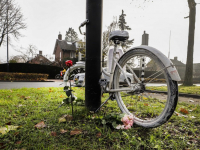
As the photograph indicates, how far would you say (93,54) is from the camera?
2.17 meters

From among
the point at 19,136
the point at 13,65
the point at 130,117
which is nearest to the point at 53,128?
the point at 19,136

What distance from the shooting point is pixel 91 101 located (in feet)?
7.06

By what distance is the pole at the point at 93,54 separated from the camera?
2156 mm

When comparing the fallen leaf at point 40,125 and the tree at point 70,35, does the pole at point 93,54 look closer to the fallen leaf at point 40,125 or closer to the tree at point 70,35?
the fallen leaf at point 40,125

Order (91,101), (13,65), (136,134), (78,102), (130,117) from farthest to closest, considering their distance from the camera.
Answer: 1. (13,65)
2. (78,102)
3. (91,101)
4. (130,117)
5. (136,134)

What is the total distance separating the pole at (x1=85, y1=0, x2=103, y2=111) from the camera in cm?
216

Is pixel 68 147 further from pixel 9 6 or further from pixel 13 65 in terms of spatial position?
pixel 9 6

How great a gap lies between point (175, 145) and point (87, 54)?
66.0 inches

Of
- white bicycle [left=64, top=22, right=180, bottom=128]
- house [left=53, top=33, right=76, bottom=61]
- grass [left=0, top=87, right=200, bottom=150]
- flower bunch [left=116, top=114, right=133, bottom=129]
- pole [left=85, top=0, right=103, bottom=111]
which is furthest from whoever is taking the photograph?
house [left=53, top=33, right=76, bottom=61]

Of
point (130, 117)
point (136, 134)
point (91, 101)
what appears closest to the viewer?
point (136, 134)

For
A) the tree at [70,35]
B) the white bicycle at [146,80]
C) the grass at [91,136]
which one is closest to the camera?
the grass at [91,136]

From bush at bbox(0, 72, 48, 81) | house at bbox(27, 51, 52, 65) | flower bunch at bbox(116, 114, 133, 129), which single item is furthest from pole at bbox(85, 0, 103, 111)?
house at bbox(27, 51, 52, 65)

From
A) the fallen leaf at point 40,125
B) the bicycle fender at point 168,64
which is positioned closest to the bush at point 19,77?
the fallen leaf at point 40,125

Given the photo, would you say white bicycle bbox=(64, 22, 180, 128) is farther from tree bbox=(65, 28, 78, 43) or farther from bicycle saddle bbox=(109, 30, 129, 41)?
tree bbox=(65, 28, 78, 43)
